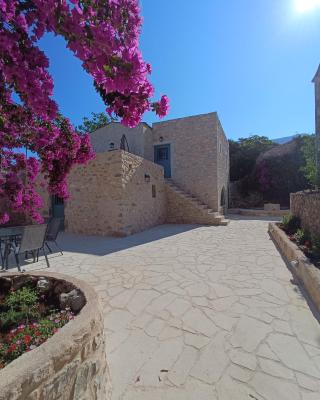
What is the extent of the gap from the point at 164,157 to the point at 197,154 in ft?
6.81

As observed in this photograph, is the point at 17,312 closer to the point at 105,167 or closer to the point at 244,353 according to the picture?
the point at 244,353

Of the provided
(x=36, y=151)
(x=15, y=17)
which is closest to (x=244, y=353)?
(x=36, y=151)

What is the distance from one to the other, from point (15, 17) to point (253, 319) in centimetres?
342

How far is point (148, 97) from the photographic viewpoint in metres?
1.66

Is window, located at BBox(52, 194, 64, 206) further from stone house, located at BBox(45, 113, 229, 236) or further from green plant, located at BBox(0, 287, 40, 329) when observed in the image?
green plant, located at BBox(0, 287, 40, 329)

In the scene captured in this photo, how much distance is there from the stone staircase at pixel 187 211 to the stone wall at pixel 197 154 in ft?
2.32

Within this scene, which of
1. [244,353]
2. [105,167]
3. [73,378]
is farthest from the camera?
[105,167]

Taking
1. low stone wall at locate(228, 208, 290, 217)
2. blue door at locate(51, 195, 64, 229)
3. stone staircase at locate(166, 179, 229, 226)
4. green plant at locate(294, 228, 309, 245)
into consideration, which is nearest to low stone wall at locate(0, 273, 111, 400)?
green plant at locate(294, 228, 309, 245)

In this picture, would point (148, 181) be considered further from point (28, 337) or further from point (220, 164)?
point (28, 337)

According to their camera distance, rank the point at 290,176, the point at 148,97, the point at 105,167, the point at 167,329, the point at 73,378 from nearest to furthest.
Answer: the point at 73,378 → the point at 148,97 → the point at 167,329 → the point at 105,167 → the point at 290,176

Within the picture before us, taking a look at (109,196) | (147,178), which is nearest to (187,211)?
(147,178)

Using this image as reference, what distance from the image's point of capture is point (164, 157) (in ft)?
43.7

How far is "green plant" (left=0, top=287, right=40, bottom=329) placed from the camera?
6.77 feet

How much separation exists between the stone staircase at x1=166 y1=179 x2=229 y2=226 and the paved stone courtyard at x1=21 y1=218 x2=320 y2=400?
5.66 metres
